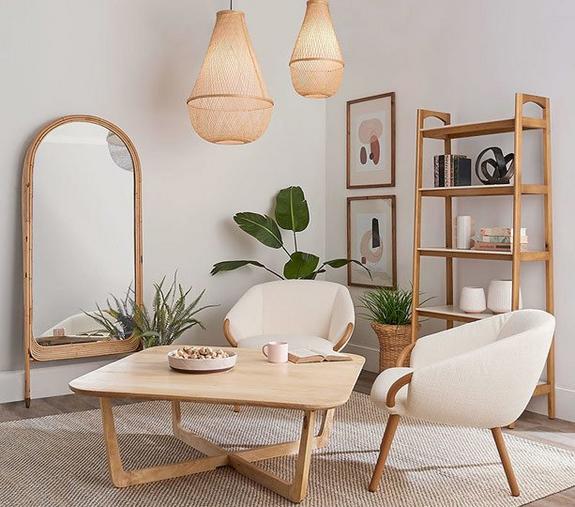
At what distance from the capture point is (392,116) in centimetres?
534

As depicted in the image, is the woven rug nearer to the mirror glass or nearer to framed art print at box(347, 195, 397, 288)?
the mirror glass

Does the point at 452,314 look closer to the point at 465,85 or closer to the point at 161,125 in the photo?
the point at 465,85

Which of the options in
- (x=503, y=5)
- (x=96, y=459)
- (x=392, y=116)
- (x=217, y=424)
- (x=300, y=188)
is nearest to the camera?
(x=96, y=459)

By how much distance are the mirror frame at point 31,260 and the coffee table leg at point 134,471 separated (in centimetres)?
166

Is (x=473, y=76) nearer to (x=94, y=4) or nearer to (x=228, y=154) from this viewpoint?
(x=228, y=154)

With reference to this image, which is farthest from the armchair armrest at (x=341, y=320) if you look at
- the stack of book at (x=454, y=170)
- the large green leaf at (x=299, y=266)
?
the stack of book at (x=454, y=170)

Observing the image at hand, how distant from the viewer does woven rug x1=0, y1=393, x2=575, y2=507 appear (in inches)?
118

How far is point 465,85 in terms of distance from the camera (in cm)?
479

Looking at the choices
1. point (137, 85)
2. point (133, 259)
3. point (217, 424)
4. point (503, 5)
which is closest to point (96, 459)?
point (217, 424)

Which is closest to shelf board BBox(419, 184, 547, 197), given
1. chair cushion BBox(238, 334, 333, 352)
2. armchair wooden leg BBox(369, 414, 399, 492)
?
chair cushion BBox(238, 334, 333, 352)

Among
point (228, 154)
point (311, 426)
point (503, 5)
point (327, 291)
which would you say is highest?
point (503, 5)

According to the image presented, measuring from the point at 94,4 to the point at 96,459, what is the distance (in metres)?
2.97

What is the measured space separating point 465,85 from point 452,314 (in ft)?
4.89

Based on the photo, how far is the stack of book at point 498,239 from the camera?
4.20 meters
